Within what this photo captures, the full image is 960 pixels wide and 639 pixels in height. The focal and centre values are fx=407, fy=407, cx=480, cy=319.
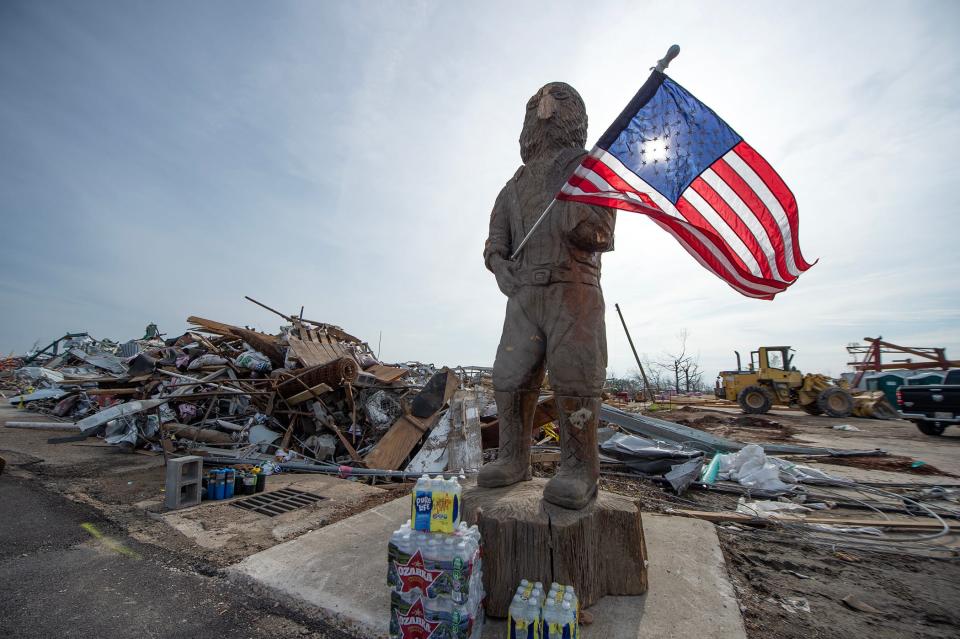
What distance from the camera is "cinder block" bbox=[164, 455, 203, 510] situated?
11.7ft

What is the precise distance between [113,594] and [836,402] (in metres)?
17.6

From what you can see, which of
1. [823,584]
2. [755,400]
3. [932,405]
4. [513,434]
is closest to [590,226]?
[513,434]

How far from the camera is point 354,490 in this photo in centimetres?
434

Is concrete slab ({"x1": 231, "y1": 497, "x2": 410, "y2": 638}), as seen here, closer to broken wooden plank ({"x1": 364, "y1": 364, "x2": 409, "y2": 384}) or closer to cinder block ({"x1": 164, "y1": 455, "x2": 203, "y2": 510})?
cinder block ({"x1": 164, "y1": 455, "x2": 203, "y2": 510})

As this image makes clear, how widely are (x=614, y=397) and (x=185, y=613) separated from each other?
67.7 feet

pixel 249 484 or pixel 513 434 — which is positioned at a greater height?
pixel 513 434

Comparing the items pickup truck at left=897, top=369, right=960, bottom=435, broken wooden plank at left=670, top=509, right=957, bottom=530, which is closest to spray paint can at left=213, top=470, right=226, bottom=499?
broken wooden plank at left=670, top=509, right=957, bottom=530

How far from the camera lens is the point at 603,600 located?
2.12 meters

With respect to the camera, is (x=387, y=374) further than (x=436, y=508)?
Yes

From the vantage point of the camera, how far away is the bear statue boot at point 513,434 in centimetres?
259

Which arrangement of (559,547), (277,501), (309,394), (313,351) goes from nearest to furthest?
1. (559,547)
2. (277,501)
3. (309,394)
4. (313,351)

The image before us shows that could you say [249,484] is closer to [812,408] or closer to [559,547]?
[559,547]

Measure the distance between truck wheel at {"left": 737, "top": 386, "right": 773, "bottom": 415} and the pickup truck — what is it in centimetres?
450

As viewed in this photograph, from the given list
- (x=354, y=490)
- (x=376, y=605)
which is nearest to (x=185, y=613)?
→ (x=376, y=605)
